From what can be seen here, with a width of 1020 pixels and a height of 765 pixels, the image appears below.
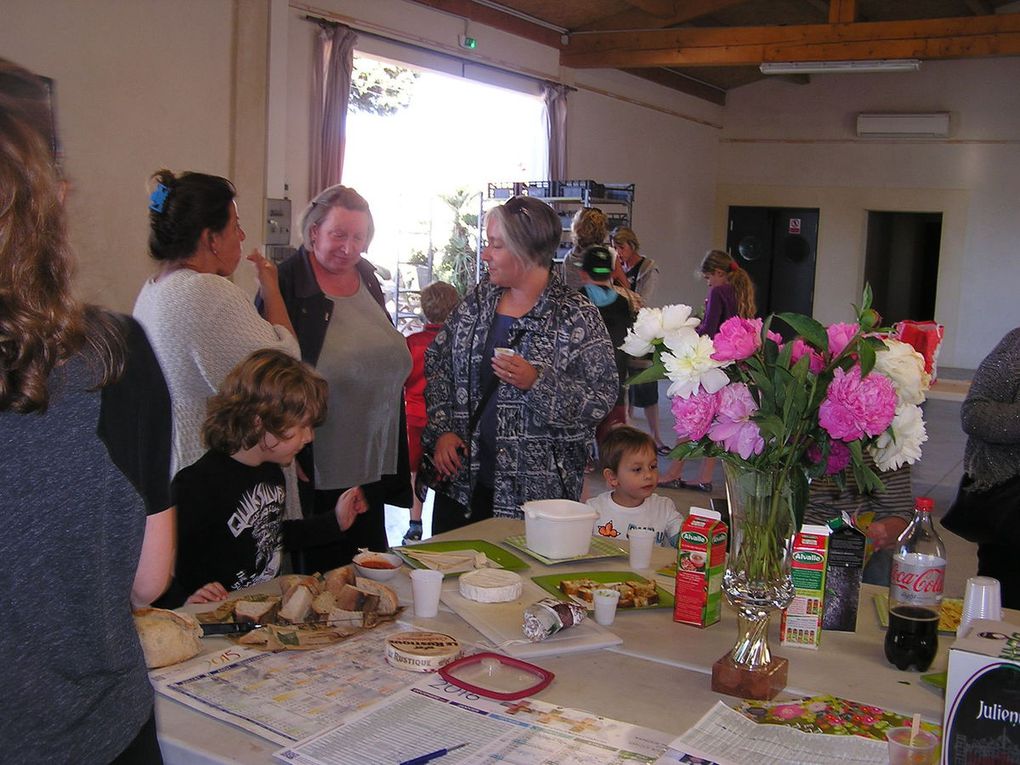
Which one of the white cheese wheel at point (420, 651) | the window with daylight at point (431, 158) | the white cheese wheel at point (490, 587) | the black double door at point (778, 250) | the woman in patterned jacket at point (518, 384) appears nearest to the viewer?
the white cheese wheel at point (420, 651)

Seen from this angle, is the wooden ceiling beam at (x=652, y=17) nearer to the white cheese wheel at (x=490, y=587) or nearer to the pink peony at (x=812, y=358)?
the white cheese wheel at (x=490, y=587)

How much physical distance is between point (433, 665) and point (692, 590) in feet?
1.83

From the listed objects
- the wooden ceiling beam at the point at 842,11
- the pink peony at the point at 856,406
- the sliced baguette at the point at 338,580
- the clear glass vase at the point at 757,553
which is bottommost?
the sliced baguette at the point at 338,580

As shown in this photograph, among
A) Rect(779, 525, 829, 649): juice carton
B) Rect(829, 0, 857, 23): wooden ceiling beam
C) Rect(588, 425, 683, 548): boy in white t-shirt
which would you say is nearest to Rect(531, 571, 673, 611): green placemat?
Rect(779, 525, 829, 649): juice carton

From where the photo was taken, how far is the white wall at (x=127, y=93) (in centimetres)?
525

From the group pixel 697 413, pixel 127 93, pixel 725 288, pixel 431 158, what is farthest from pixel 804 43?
pixel 697 413

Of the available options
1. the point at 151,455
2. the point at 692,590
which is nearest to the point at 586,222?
the point at 692,590

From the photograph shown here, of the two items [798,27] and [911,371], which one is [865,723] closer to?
[911,371]

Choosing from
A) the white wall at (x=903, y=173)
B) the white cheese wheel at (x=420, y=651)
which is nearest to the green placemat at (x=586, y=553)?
the white cheese wheel at (x=420, y=651)

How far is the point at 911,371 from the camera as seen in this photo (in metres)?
1.51

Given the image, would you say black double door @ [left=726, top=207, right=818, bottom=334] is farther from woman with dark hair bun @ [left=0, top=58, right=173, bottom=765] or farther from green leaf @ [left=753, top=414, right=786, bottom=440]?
woman with dark hair bun @ [left=0, top=58, right=173, bottom=765]

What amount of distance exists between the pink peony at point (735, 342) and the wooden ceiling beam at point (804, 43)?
845cm

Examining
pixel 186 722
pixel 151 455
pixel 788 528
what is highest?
pixel 151 455

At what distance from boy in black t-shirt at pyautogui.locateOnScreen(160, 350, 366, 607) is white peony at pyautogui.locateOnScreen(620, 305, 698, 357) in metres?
0.93
